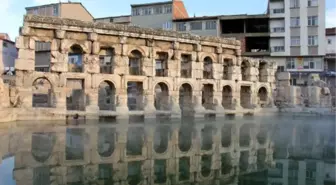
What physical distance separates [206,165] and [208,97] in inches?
865

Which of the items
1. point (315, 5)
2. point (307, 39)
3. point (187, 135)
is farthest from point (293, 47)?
point (187, 135)

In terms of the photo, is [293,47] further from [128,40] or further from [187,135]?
[187,135]

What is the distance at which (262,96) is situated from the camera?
3550 centimetres

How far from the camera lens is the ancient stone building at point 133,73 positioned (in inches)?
917

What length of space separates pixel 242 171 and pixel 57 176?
4858 millimetres

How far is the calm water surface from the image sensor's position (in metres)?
8.12

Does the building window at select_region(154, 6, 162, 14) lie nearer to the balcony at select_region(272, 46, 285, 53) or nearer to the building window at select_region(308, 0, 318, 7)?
the balcony at select_region(272, 46, 285, 53)

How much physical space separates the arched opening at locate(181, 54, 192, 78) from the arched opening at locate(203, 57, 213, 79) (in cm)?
220

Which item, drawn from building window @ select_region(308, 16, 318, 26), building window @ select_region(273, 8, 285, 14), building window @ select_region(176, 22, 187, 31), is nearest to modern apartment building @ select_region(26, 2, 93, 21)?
building window @ select_region(176, 22, 187, 31)

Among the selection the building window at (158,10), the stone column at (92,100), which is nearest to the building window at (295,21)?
the building window at (158,10)

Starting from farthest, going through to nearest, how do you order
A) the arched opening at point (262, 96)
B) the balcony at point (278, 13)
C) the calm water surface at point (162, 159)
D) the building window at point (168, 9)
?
the building window at point (168, 9)
the balcony at point (278, 13)
the arched opening at point (262, 96)
the calm water surface at point (162, 159)

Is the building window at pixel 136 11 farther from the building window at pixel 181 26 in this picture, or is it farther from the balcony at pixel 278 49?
the balcony at pixel 278 49

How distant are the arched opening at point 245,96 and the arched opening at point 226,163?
903 inches

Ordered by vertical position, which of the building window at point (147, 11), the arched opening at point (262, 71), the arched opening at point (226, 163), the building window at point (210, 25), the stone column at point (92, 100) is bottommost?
the arched opening at point (226, 163)
